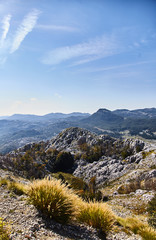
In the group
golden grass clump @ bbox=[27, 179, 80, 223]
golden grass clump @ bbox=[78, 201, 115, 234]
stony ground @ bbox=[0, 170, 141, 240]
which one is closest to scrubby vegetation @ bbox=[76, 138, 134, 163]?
golden grass clump @ bbox=[78, 201, 115, 234]

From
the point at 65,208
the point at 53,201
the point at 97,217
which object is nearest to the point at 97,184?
the point at 97,217

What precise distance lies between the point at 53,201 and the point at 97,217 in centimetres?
242

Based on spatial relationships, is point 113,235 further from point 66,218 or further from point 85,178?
point 85,178

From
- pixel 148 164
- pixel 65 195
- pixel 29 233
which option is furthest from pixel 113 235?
pixel 148 164

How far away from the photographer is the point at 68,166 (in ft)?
375

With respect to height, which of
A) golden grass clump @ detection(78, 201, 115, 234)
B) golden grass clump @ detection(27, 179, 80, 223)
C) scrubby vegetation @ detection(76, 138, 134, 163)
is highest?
golden grass clump @ detection(27, 179, 80, 223)

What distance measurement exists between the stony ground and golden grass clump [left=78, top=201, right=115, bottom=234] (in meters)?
0.29

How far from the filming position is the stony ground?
5.39m

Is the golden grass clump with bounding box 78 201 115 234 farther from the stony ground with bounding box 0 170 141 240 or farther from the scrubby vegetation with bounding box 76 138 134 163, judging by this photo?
the scrubby vegetation with bounding box 76 138 134 163

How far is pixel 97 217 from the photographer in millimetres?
7238

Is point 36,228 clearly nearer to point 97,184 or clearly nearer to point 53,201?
point 53,201

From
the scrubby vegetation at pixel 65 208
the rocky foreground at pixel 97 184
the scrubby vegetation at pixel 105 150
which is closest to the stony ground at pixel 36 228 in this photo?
the rocky foreground at pixel 97 184

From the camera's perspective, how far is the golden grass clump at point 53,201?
668cm

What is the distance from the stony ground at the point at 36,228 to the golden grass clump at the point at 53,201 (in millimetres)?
299
